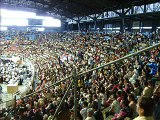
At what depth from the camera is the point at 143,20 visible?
122 ft

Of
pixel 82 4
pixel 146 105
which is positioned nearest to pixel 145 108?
pixel 146 105

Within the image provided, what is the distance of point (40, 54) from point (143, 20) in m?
18.9

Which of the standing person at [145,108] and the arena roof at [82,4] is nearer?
the standing person at [145,108]

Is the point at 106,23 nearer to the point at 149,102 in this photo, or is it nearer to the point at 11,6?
the point at 11,6

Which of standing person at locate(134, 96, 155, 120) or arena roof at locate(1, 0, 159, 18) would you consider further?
arena roof at locate(1, 0, 159, 18)

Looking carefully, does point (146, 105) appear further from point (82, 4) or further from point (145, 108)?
point (82, 4)

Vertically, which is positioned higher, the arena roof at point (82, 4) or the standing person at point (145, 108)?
the arena roof at point (82, 4)

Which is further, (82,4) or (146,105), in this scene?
(82,4)

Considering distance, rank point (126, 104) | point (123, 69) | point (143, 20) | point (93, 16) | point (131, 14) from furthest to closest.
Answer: point (93, 16), point (143, 20), point (131, 14), point (123, 69), point (126, 104)

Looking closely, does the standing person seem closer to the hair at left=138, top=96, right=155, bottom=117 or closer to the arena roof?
the hair at left=138, top=96, right=155, bottom=117

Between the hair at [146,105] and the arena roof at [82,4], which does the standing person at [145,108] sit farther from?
the arena roof at [82,4]

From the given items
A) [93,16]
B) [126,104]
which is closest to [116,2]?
[93,16]

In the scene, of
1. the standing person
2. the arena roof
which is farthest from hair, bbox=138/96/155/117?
the arena roof

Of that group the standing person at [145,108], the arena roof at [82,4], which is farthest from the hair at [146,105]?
the arena roof at [82,4]
